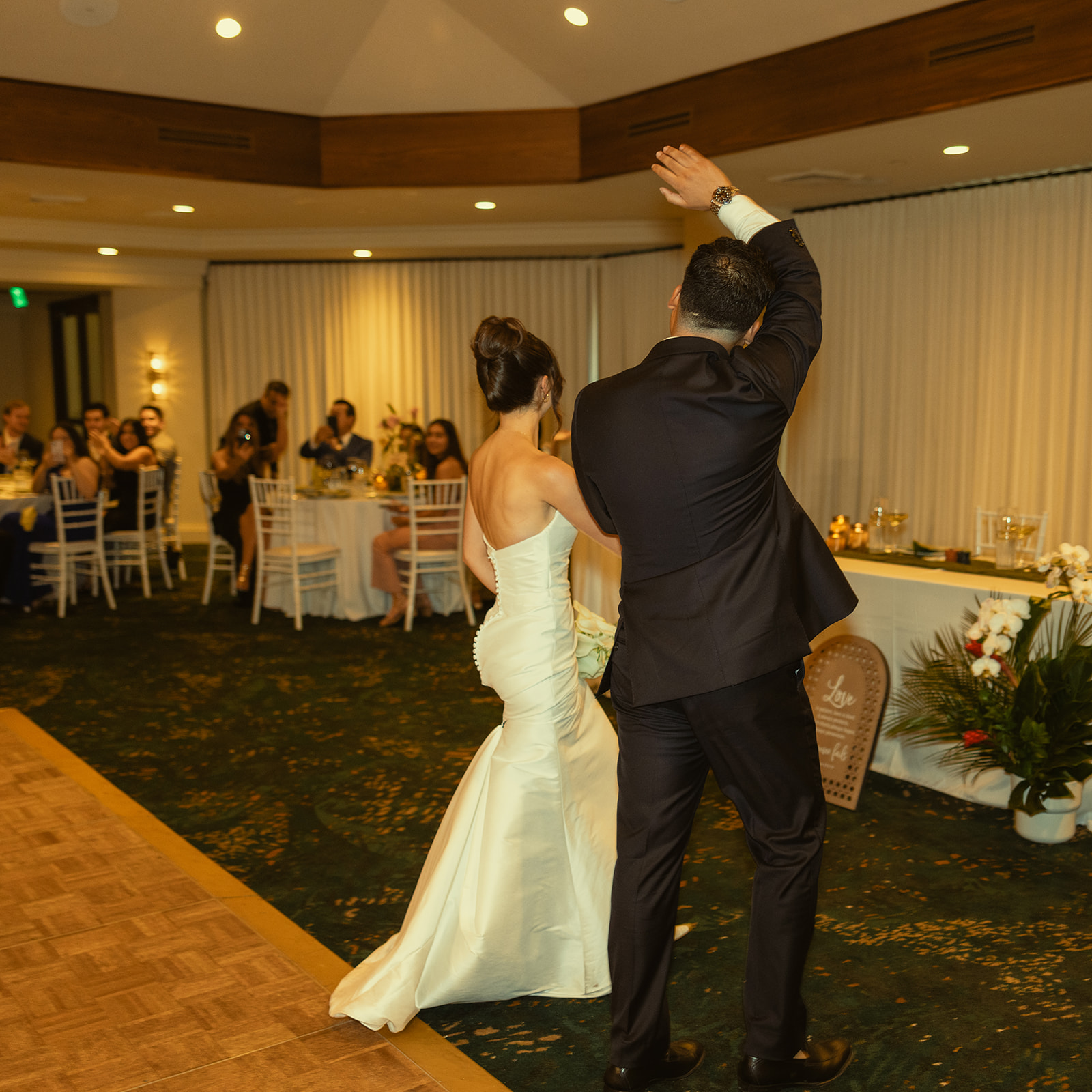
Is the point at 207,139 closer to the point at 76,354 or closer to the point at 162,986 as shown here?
the point at 162,986

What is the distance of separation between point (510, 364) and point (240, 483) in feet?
20.5

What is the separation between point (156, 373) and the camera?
1172cm

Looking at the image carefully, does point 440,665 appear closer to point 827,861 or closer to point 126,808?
point 126,808

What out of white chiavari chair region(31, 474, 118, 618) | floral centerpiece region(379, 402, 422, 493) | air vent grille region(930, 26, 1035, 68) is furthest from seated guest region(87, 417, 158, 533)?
air vent grille region(930, 26, 1035, 68)

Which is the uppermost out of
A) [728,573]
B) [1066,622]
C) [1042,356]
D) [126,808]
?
[1042,356]

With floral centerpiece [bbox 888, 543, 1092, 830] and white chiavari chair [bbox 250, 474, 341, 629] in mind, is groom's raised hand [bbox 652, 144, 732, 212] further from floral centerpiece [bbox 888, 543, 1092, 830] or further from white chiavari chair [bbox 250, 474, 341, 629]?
white chiavari chair [bbox 250, 474, 341, 629]

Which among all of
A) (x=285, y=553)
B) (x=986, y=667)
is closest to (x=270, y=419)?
(x=285, y=553)

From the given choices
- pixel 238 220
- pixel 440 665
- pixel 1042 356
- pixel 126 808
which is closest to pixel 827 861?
pixel 126 808

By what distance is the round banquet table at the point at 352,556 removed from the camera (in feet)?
26.0

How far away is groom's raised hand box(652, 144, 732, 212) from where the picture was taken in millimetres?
2143

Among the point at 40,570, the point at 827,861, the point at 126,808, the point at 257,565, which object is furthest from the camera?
the point at 40,570

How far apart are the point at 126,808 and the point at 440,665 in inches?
98.9

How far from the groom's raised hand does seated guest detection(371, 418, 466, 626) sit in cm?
569

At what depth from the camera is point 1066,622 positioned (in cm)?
395
